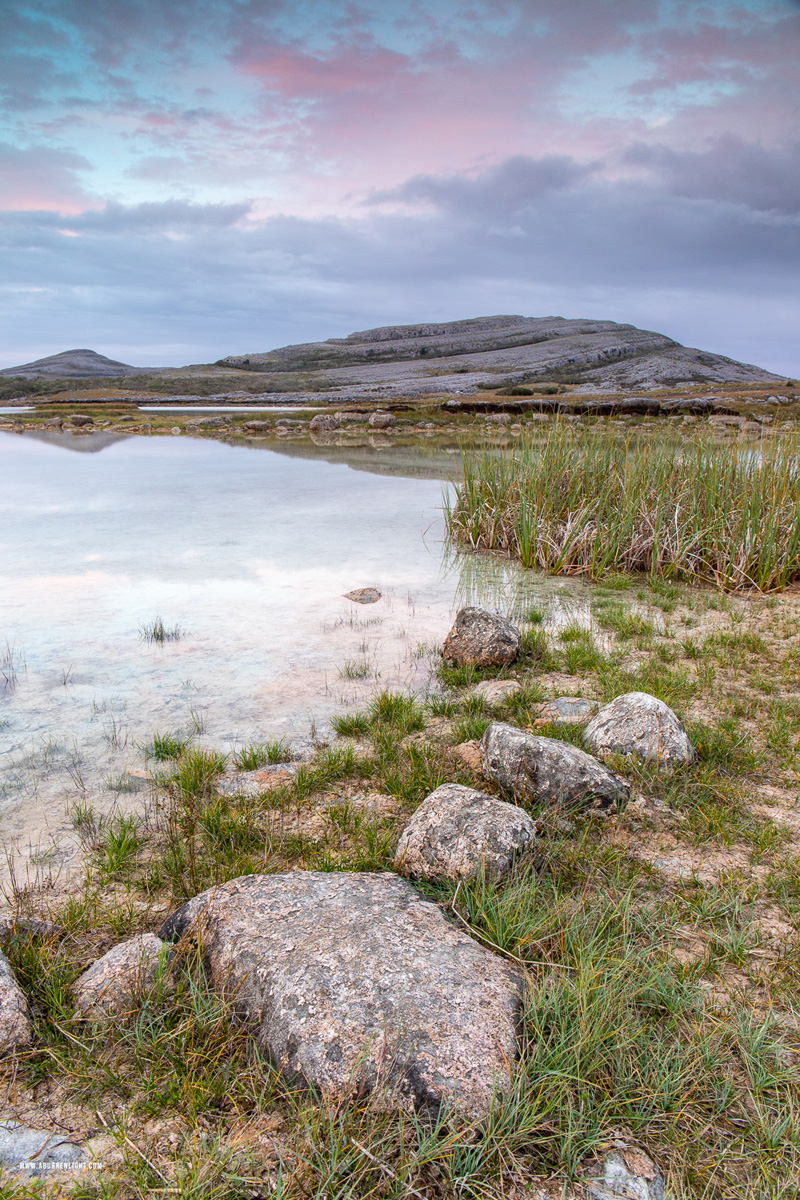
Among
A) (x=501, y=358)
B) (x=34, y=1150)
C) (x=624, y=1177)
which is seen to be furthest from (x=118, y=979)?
(x=501, y=358)

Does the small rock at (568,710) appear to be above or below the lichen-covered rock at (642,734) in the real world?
below

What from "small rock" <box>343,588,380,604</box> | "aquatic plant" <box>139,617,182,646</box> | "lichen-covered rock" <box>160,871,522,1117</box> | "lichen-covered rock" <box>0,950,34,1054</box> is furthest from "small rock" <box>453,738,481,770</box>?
"small rock" <box>343,588,380,604</box>

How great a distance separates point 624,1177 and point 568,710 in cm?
314

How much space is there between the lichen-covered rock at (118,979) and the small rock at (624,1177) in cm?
152

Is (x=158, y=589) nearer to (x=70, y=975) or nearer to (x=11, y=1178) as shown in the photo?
(x=70, y=975)

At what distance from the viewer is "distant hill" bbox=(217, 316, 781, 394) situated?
7012cm

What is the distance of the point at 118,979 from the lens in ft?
7.67

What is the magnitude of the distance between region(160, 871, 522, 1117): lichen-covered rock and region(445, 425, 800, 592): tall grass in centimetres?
717

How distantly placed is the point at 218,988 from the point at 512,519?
28.2 ft

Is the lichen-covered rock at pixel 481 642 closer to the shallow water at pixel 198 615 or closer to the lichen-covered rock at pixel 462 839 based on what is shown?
the shallow water at pixel 198 615

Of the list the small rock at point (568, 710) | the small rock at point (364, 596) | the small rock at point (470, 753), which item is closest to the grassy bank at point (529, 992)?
the small rock at point (470, 753)

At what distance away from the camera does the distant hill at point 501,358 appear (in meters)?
70.1

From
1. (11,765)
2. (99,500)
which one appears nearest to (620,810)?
(11,765)

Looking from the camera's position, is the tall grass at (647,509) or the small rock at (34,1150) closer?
the small rock at (34,1150)
